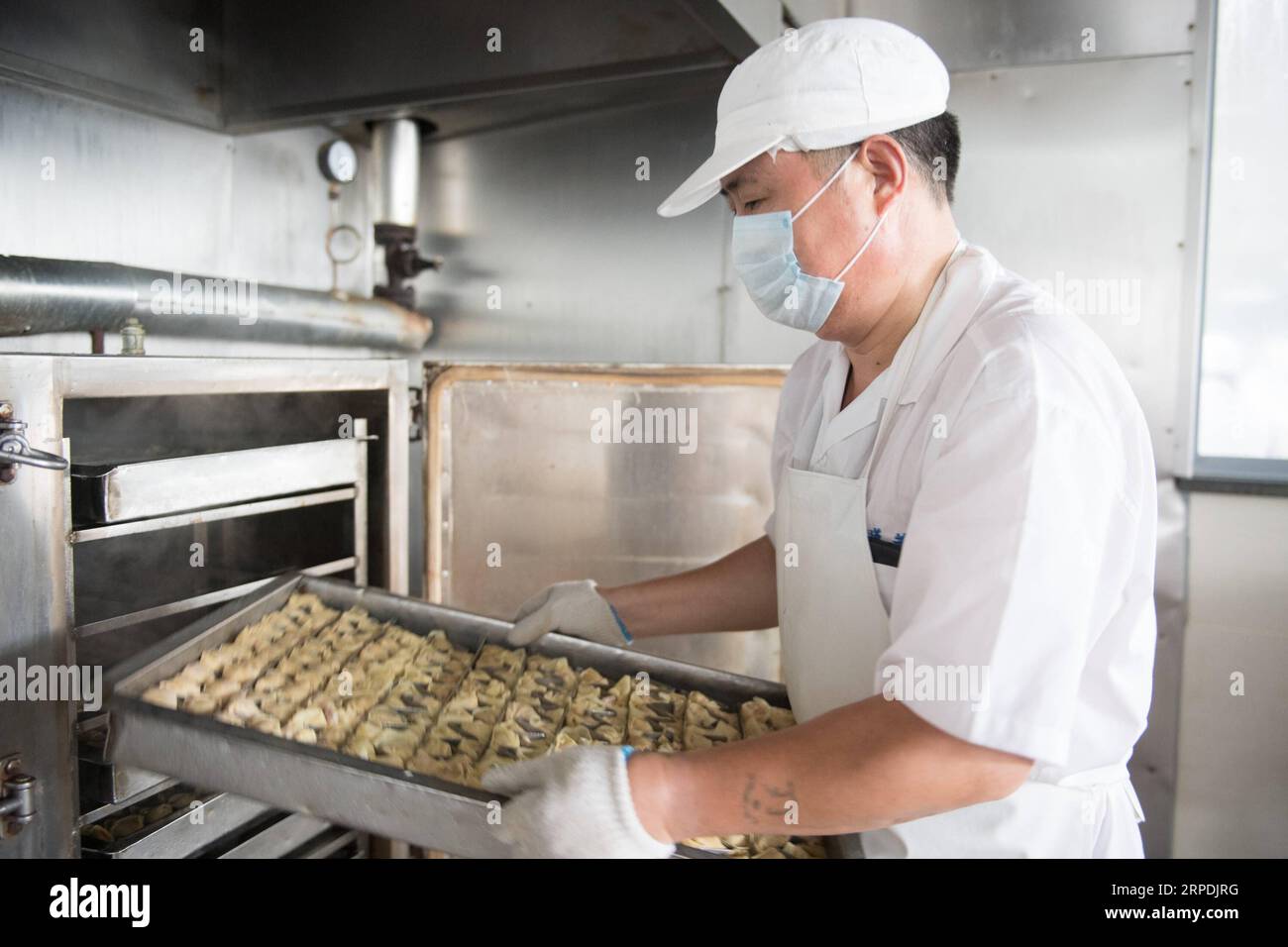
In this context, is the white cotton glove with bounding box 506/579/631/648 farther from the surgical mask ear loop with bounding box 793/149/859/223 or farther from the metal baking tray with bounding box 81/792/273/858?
the surgical mask ear loop with bounding box 793/149/859/223

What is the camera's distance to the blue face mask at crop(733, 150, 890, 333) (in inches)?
53.4

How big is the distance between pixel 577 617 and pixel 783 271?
855 millimetres

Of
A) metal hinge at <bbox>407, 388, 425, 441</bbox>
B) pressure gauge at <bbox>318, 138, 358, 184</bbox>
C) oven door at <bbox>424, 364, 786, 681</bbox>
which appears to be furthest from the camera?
pressure gauge at <bbox>318, 138, 358, 184</bbox>

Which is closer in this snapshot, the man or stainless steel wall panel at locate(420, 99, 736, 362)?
the man

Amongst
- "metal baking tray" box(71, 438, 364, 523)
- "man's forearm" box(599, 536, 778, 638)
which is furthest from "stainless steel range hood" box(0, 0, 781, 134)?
"man's forearm" box(599, 536, 778, 638)

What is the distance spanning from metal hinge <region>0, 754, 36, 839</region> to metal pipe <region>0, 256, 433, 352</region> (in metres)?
0.84

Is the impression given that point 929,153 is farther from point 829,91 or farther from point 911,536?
point 911,536

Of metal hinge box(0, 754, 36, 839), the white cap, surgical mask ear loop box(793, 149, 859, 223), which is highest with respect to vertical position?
the white cap

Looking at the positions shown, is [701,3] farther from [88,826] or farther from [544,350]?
[88,826]

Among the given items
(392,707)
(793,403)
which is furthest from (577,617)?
(793,403)

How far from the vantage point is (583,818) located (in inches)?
44.7

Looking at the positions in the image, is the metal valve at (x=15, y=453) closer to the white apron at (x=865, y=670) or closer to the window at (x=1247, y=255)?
the white apron at (x=865, y=670)

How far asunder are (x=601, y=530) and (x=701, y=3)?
146 centimetres

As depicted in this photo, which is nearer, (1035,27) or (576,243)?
(1035,27)
